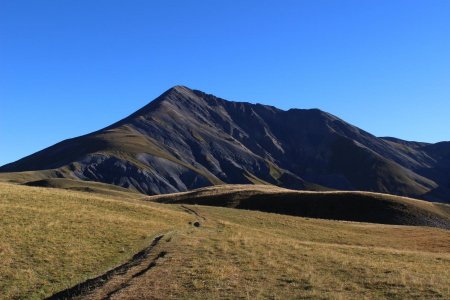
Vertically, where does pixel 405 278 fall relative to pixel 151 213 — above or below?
below

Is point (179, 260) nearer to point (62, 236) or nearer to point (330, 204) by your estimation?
point (62, 236)

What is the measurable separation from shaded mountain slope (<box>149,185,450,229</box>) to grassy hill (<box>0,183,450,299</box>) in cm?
4604

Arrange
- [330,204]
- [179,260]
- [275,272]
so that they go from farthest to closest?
[330,204] → [179,260] → [275,272]

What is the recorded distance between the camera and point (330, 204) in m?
108

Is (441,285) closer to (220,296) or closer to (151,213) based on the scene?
(220,296)

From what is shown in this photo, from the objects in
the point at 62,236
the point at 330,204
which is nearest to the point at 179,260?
the point at 62,236

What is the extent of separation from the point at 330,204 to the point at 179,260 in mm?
81836

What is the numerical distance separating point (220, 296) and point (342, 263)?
12.2 metres

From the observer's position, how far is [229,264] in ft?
101

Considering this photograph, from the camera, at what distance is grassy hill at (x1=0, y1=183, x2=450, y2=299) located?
24531 millimetres

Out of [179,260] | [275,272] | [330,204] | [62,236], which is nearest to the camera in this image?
[275,272]

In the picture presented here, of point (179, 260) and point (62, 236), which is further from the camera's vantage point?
point (62, 236)

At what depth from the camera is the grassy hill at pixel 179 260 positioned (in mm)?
24531

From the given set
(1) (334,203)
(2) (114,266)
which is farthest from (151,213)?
(1) (334,203)
